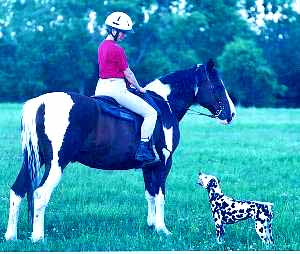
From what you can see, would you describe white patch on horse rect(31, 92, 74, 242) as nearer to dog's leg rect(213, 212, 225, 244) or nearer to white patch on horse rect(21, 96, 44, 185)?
white patch on horse rect(21, 96, 44, 185)

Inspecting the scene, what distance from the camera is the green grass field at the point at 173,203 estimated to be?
26.3 feet

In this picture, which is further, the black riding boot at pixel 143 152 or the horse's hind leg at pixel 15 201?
the black riding boot at pixel 143 152

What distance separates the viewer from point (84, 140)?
843cm

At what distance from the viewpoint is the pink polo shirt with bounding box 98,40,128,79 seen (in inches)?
336

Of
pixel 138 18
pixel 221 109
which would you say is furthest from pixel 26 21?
pixel 221 109

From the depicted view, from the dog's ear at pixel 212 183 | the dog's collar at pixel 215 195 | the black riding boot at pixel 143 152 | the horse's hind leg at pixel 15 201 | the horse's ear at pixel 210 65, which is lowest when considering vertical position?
the horse's hind leg at pixel 15 201

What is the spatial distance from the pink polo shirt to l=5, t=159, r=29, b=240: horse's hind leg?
68.5 inches

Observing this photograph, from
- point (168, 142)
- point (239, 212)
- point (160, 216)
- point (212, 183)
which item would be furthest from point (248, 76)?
point (239, 212)

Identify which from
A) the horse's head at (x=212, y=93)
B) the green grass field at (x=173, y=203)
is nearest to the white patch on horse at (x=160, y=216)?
the green grass field at (x=173, y=203)

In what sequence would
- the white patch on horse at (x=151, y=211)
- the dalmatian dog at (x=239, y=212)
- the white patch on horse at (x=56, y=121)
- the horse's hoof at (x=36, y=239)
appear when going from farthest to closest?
the white patch on horse at (x=151, y=211), the white patch on horse at (x=56, y=121), the horse's hoof at (x=36, y=239), the dalmatian dog at (x=239, y=212)

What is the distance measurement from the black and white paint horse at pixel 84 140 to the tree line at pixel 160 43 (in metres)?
54.2

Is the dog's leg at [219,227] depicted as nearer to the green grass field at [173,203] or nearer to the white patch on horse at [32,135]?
the green grass field at [173,203]

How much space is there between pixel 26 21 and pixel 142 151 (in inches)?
2651

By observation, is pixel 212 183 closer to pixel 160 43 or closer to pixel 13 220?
pixel 13 220
